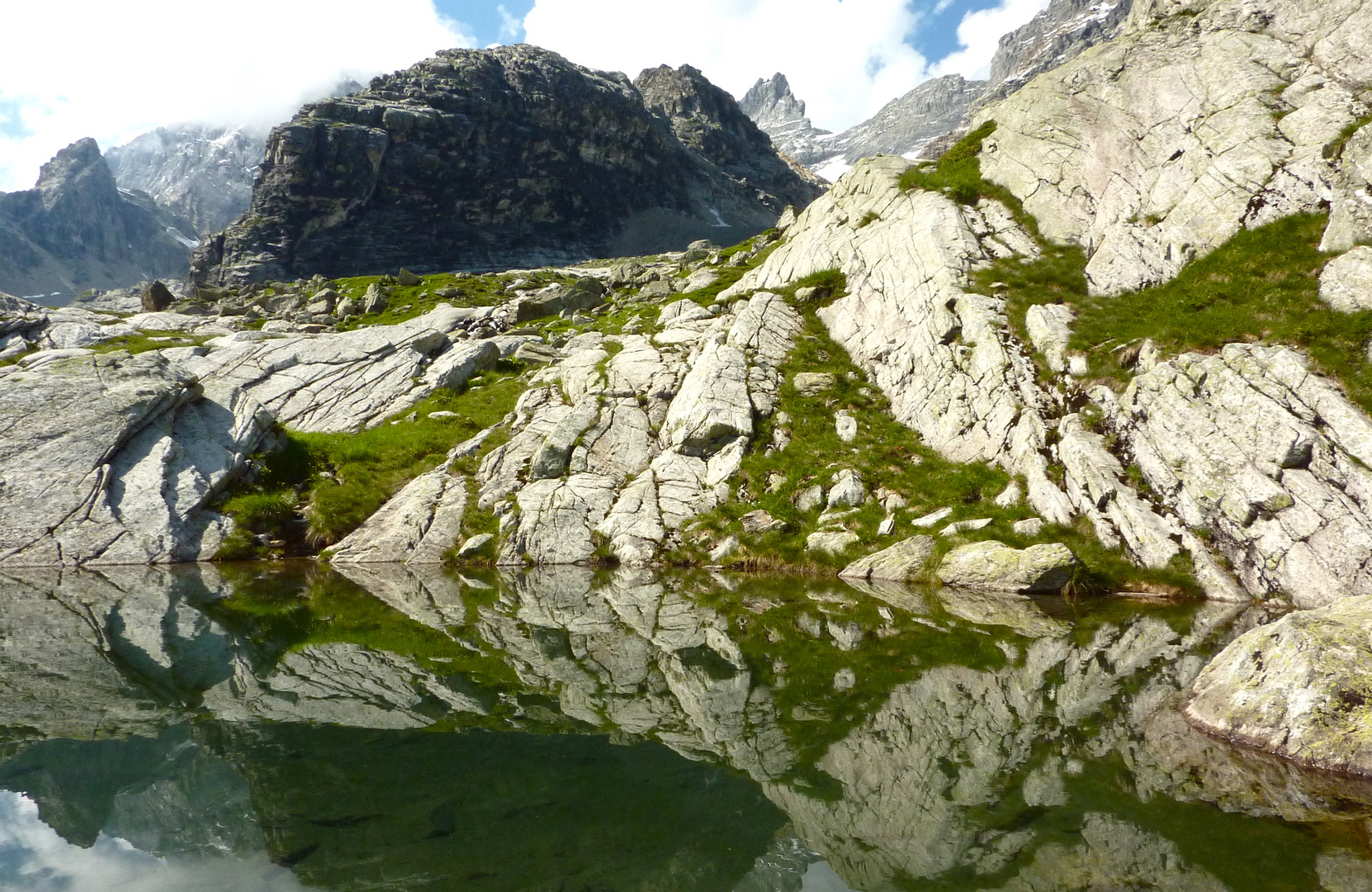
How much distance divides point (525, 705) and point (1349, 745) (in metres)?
11.8

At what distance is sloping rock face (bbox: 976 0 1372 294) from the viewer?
97.2 feet

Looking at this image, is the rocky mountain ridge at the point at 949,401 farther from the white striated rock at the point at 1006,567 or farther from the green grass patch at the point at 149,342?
the green grass patch at the point at 149,342

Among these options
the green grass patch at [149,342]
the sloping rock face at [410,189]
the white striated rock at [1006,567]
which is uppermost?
the sloping rock face at [410,189]

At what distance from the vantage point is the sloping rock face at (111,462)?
3039 cm

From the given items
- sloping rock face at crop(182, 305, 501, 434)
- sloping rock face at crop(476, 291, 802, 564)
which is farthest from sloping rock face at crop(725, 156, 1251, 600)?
sloping rock face at crop(182, 305, 501, 434)

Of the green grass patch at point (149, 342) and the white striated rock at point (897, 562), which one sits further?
the green grass patch at point (149, 342)

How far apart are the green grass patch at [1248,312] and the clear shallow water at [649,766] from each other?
1315 cm

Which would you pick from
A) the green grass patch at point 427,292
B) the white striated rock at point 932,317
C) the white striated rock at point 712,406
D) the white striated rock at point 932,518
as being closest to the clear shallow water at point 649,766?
the white striated rock at point 932,518

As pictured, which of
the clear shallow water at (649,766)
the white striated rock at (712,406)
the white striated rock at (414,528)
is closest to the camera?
the clear shallow water at (649,766)

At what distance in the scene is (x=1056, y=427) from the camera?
88.9ft

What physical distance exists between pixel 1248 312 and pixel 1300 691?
2164 centimetres

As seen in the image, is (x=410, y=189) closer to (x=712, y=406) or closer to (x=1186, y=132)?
(x=712, y=406)

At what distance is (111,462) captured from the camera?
3281 centimetres

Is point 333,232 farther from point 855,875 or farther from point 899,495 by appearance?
point 855,875
